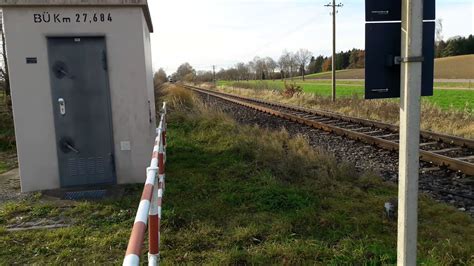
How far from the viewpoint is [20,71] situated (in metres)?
6.26

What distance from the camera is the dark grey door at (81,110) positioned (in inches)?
249

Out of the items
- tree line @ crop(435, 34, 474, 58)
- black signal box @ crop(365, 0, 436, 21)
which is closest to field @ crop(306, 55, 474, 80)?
tree line @ crop(435, 34, 474, 58)

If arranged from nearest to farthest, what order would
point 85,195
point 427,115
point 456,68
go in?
1. point 85,195
2. point 427,115
3. point 456,68

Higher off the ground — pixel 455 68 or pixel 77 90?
pixel 455 68

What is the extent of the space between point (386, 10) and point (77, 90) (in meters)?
5.23

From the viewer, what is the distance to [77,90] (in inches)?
251

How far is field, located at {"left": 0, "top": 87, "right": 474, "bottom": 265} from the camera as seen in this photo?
398cm

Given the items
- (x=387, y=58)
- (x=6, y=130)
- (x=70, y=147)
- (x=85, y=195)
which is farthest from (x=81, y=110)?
(x=6, y=130)

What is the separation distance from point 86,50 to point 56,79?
660 mm

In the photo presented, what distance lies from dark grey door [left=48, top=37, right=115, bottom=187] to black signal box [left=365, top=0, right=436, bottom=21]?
194 inches

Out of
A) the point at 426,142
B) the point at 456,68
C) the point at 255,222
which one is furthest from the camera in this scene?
the point at 456,68

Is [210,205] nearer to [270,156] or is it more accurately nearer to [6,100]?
[270,156]

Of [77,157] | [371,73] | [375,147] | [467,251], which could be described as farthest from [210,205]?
[375,147]

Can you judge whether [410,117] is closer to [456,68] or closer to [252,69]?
[456,68]
